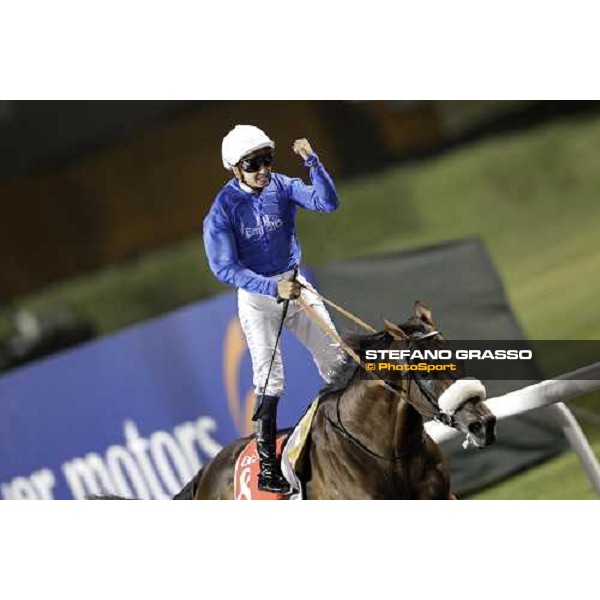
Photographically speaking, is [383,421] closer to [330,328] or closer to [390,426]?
[390,426]

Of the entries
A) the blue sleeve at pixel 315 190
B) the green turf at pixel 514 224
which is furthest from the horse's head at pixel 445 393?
the blue sleeve at pixel 315 190

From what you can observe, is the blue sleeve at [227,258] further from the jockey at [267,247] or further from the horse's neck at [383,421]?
the horse's neck at [383,421]

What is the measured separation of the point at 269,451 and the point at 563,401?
33.3 inches

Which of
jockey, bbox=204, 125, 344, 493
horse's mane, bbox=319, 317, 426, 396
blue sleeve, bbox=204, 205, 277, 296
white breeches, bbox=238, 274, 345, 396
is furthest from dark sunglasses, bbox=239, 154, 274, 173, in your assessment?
horse's mane, bbox=319, 317, 426, 396

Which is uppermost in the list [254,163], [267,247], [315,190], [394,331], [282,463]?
[254,163]

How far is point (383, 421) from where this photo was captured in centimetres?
365

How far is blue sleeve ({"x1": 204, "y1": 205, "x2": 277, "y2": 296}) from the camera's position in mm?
3820

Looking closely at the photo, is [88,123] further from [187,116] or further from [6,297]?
[6,297]

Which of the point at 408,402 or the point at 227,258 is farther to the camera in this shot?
the point at 227,258

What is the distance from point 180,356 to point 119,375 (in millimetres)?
202

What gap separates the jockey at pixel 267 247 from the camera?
3.79m

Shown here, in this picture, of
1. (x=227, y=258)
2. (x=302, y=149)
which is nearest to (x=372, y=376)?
(x=227, y=258)

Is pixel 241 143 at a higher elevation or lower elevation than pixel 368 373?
higher
